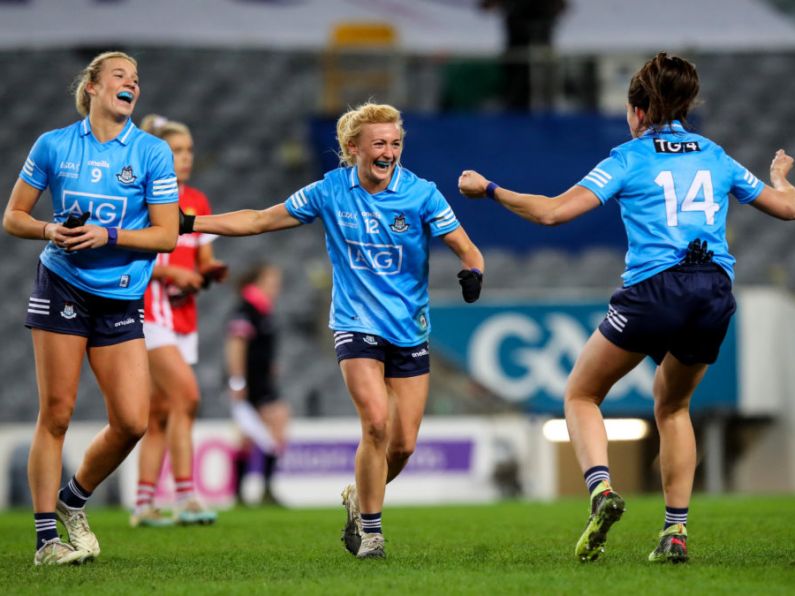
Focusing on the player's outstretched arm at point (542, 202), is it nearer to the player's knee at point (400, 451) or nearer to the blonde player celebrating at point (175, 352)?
the player's knee at point (400, 451)

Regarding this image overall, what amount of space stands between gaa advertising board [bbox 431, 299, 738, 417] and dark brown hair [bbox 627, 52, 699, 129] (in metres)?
8.99

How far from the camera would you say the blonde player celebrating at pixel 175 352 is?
305 inches

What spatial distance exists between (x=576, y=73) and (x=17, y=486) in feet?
25.0

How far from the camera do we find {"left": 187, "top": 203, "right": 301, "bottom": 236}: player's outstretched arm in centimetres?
585

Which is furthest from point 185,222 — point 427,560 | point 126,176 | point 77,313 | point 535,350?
point 535,350

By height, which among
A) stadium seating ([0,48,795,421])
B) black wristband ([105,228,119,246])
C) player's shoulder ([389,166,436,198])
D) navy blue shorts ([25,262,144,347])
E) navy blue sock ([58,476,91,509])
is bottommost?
navy blue sock ([58,476,91,509])

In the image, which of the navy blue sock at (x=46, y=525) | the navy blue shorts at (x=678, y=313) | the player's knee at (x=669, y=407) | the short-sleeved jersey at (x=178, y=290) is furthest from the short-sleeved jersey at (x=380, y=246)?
Answer: the short-sleeved jersey at (x=178, y=290)

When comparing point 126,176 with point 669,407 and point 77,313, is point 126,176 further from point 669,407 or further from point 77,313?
point 669,407

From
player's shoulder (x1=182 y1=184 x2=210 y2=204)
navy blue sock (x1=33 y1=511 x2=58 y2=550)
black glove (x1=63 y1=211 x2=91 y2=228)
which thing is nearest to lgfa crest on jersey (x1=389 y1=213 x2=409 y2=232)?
black glove (x1=63 y1=211 x2=91 y2=228)

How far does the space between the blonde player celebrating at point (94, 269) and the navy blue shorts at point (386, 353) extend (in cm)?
85

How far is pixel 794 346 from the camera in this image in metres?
14.6

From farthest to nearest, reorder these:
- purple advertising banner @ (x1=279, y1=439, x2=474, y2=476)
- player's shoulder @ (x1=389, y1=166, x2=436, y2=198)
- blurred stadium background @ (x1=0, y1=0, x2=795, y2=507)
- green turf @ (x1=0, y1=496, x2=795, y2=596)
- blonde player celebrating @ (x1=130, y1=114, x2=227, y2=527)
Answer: blurred stadium background @ (x1=0, y1=0, x2=795, y2=507) → purple advertising banner @ (x1=279, y1=439, x2=474, y2=476) → blonde player celebrating @ (x1=130, y1=114, x2=227, y2=527) → player's shoulder @ (x1=389, y1=166, x2=436, y2=198) → green turf @ (x1=0, y1=496, x2=795, y2=596)

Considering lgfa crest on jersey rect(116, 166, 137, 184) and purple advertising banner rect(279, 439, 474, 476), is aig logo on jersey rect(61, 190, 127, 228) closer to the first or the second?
lgfa crest on jersey rect(116, 166, 137, 184)

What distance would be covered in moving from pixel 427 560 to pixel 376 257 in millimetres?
1306
